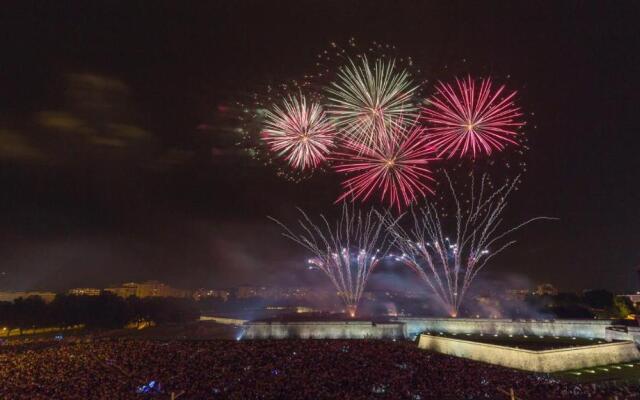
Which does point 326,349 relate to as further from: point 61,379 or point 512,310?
point 512,310

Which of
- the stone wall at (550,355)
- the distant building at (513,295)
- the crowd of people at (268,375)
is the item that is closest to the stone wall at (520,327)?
the stone wall at (550,355)

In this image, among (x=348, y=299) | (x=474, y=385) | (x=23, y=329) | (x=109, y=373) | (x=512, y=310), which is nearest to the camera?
(x=474, y=385)

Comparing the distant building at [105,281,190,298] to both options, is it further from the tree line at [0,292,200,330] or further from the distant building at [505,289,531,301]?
the distant building at [505,289,531,301]

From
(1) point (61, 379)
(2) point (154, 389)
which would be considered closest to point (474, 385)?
(2) point (154, 389)

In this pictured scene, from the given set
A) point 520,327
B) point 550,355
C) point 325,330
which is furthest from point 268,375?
point 520,327

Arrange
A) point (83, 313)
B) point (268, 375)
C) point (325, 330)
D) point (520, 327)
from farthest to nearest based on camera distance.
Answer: point (83, 313) < point (325, 330) < point (520, 327) < point (268, 375)

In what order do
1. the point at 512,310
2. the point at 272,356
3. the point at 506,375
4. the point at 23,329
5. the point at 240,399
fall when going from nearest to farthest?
1. the point at 240,399
2. the point at 506,375
3. the point at 272,356
4. the point at 512,310
5. the point at 23,329

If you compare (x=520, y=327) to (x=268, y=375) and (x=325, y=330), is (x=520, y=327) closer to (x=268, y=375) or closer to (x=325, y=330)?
(x=325, y=330)
